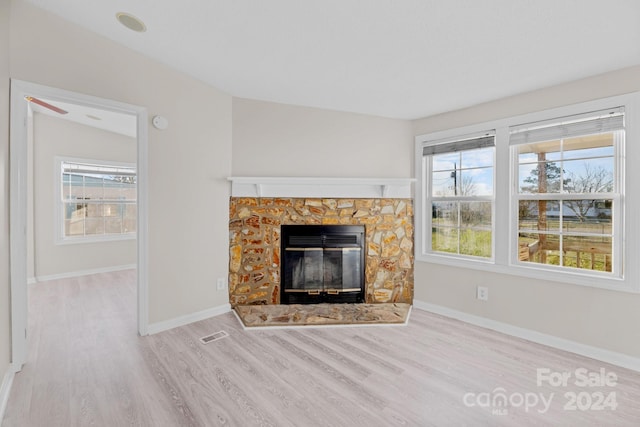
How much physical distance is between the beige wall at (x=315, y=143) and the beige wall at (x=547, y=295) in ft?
1.81

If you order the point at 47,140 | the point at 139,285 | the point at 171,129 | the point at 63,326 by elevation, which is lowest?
the point at 63,326

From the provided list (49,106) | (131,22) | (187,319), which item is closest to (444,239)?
(187,319)

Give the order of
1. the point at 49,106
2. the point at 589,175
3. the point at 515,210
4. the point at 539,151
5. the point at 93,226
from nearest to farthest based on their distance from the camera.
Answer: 1. the point at 589,175
2. the point at 539,151
3. the point at 515,210
4. the point at 49,106
5. the point at 93,226

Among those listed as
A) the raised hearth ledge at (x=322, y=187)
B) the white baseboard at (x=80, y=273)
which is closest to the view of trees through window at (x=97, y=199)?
the white baseboard at (x=80, y=273)

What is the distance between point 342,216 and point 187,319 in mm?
2008

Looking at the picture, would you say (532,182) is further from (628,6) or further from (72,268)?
(72,268)

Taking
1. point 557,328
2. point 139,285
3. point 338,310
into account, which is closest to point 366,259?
point 338,310

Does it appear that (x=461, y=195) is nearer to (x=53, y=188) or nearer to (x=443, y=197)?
(x=443, y=197)

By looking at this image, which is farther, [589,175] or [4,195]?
[589,175]

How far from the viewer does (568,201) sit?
2.62 m

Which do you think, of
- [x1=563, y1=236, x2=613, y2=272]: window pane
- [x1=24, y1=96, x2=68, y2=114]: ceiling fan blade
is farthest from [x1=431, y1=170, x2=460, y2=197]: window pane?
[x1=24, y1=96, x2=68, y2=114]: ceiling fan blade

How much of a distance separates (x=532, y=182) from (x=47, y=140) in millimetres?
6792

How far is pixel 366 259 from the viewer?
11.6 feet

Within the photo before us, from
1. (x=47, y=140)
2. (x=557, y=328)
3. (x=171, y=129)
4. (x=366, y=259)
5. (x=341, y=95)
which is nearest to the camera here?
(x=557, y=328)
